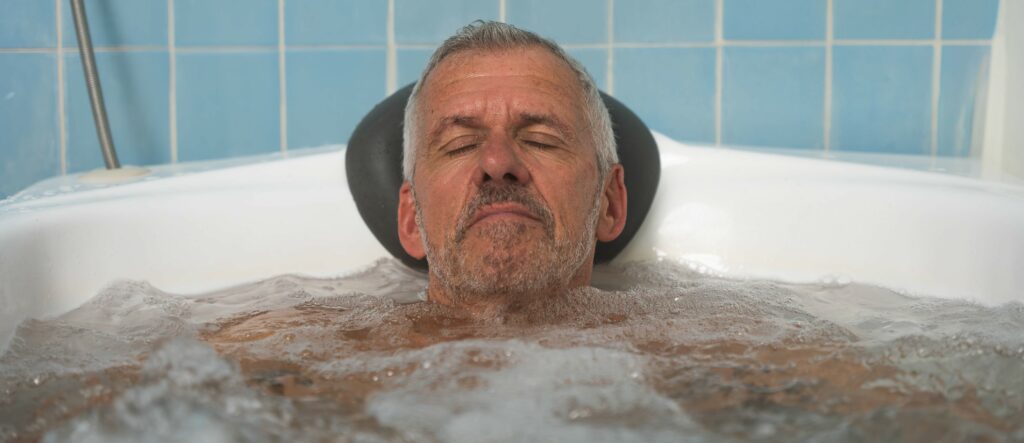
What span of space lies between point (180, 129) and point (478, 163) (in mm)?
1254

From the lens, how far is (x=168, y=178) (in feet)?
5.83

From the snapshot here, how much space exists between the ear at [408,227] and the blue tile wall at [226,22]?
3.08 feet

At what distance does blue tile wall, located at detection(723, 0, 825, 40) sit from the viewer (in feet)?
7.11

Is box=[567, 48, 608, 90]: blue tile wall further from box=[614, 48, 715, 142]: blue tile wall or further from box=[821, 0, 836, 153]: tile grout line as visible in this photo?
box=[821, 0, 836, 153]: tile grout line

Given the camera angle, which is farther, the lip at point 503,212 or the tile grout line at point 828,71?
the tile grout line at point 828,71

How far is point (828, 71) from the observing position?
2.17m

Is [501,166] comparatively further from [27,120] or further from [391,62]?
[27,120]

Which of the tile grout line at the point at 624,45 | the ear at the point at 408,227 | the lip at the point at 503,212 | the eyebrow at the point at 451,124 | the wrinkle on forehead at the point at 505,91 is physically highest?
the tile grout line at the point at 624,45

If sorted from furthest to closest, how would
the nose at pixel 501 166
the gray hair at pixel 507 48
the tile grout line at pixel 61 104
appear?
1. the tile grout line at pixel 61 104
2. the gray hair at pixel 507 48
3. the nose at pixel 501 166

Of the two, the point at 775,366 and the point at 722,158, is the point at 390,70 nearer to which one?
the point at 722,158

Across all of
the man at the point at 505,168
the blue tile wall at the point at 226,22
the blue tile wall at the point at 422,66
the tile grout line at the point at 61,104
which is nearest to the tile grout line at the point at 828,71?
the blue tile wall at the point at 422,66

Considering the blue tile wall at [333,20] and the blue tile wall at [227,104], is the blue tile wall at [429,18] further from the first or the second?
the blue tile wall at [227,104]

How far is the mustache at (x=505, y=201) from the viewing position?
1.22 m

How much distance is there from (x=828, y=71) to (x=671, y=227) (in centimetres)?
72
